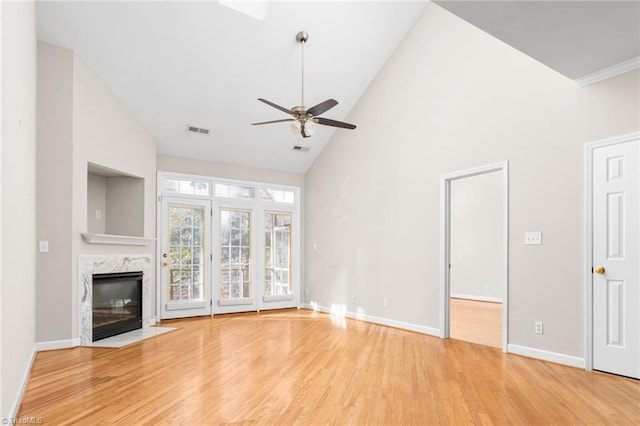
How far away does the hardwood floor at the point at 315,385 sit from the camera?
282cm

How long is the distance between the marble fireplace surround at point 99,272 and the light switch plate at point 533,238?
505 centimetres

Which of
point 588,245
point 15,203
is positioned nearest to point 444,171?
point 588,245

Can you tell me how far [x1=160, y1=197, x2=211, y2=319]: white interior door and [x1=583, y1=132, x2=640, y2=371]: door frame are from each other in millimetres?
5327

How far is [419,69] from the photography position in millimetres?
5836

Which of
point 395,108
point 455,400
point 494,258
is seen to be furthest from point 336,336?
point 494,258

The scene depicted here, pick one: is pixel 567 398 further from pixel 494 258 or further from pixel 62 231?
pixel 494 258

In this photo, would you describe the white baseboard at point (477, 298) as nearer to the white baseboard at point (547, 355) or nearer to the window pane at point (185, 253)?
the white baseboard at point (547, 355)

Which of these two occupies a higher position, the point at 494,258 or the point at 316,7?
the point at 316,7

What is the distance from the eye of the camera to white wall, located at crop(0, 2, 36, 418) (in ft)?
7.74

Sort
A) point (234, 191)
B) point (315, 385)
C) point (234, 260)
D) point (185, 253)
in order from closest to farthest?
point (315, 385) < point (185, 253) < point (234, 260) < point (234, 191)

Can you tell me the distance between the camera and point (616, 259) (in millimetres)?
3729

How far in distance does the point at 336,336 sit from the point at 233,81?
12.5 feet

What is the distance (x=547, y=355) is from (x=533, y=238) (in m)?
1.19

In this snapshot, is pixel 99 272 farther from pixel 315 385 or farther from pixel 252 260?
pixel 315 385
